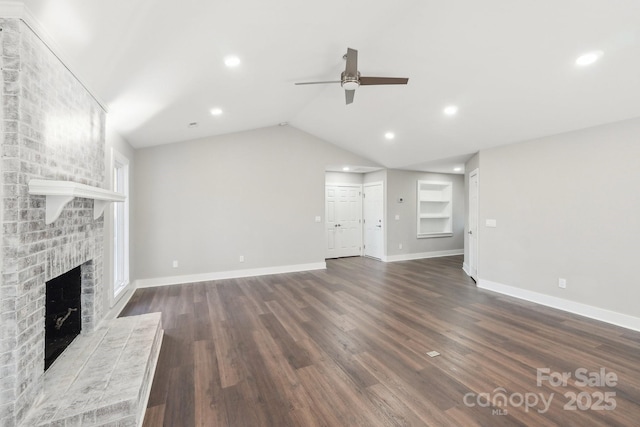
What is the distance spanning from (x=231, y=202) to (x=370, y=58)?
3723 millimetres

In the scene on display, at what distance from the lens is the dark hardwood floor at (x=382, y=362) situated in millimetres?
1938

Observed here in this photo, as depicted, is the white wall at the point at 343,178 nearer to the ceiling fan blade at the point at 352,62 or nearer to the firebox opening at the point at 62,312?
the ceiling fan blade at the point at 352,62

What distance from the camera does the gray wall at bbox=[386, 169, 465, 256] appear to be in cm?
741

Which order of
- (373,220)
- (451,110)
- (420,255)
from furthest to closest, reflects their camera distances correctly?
1. (373,220)
2. (420,255)
3. (451,110)

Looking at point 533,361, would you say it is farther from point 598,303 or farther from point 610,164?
point 610,164

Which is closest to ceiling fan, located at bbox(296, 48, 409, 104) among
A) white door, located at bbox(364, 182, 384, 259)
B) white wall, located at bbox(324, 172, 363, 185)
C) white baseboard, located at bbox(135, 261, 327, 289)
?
white baseboard, located at bbox(135, 261, 327, 289)

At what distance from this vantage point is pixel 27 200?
5.29ft

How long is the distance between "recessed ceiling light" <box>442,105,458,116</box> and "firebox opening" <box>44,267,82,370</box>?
187 inches

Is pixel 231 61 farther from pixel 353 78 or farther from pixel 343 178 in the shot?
pixel 343 178

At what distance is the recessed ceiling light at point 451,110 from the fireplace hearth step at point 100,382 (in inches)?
177

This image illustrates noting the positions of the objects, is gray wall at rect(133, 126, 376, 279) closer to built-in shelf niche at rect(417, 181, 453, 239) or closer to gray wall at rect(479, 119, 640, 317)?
built-in shelf niche at rect(417, 181, 453, 239)

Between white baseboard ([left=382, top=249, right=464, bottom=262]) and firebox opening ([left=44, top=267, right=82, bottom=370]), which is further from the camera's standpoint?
white baseboard ([left=382, top=249, right=464, bottom=262])

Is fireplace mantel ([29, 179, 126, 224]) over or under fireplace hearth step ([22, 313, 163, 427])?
over

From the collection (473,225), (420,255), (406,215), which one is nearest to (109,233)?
(473,225)
